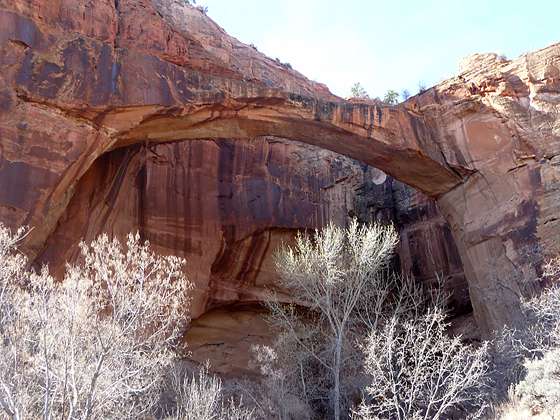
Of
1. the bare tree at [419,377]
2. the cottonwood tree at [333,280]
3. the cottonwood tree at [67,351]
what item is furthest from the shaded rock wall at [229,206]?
the bare tree at [419,377]

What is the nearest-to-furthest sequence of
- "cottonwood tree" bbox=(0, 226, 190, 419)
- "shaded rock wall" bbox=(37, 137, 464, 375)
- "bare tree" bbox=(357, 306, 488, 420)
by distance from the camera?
"cottonwood tree" bbox=(0, 226, 190, 419) < "bare tree" bbox=(357, 306, 488, 420) < "shaded rock wall" bbox=(37, 137, 464, 375)

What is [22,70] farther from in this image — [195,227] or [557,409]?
[557,409]

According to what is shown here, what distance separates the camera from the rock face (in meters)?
13.2

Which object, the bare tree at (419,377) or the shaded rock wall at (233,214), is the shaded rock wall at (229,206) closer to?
the shaded rock wall at (233,214)

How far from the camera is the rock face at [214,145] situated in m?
13.2

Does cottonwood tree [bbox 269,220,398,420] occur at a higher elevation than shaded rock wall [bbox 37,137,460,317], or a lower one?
lower

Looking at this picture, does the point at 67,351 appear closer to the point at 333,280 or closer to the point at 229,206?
the point at 333,280

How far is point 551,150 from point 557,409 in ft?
26.0

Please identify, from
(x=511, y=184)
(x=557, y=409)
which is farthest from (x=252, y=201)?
(x=557, y=409)

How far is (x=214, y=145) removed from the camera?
833 inches

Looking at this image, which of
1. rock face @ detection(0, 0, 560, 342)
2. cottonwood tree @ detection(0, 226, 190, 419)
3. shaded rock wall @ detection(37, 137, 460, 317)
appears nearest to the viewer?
cottonwood tree @ detection(0, 226, 190, 419)

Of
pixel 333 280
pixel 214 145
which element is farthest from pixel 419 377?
pixel 214 145

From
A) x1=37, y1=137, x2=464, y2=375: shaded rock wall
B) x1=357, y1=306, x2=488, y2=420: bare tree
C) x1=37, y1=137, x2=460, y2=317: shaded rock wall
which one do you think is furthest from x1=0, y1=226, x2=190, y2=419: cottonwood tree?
x1=37, y1=137, x2=464, y2=375: shaded rock wall

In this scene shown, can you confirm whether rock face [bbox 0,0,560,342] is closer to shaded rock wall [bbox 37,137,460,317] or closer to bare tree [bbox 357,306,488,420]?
shaded rock wall [bbox 37,137,460,317]
